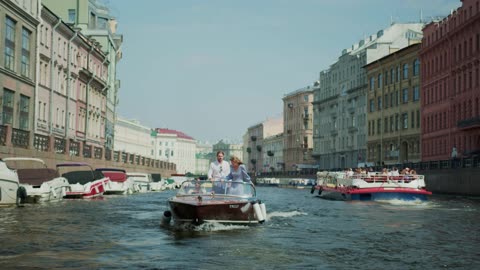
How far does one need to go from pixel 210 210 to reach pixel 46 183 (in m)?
18.4

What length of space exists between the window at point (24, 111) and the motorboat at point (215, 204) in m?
35.3

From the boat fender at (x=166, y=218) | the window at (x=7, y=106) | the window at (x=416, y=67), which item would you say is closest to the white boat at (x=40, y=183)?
the window at (x=7, y=106)

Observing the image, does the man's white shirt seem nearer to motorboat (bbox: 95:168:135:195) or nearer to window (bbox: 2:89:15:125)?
window (bbox: 2:89:15:125)

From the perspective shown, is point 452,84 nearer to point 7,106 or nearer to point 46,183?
point 7,106

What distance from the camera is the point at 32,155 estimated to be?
46.5 metres

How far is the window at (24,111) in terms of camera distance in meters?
56.1

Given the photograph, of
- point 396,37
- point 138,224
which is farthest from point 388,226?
point 396,37

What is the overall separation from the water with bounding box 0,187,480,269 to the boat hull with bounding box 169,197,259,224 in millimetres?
269

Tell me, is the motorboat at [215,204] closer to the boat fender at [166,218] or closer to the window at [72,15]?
the boat fender at [166,218]

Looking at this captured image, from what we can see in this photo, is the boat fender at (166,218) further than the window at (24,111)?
No

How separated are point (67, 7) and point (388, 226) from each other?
73287 mm

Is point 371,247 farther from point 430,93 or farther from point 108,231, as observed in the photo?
point 430,93

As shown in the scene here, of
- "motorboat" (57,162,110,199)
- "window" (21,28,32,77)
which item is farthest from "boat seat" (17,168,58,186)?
"window" (21,28,32,77)

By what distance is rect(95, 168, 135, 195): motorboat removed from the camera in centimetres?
5630
